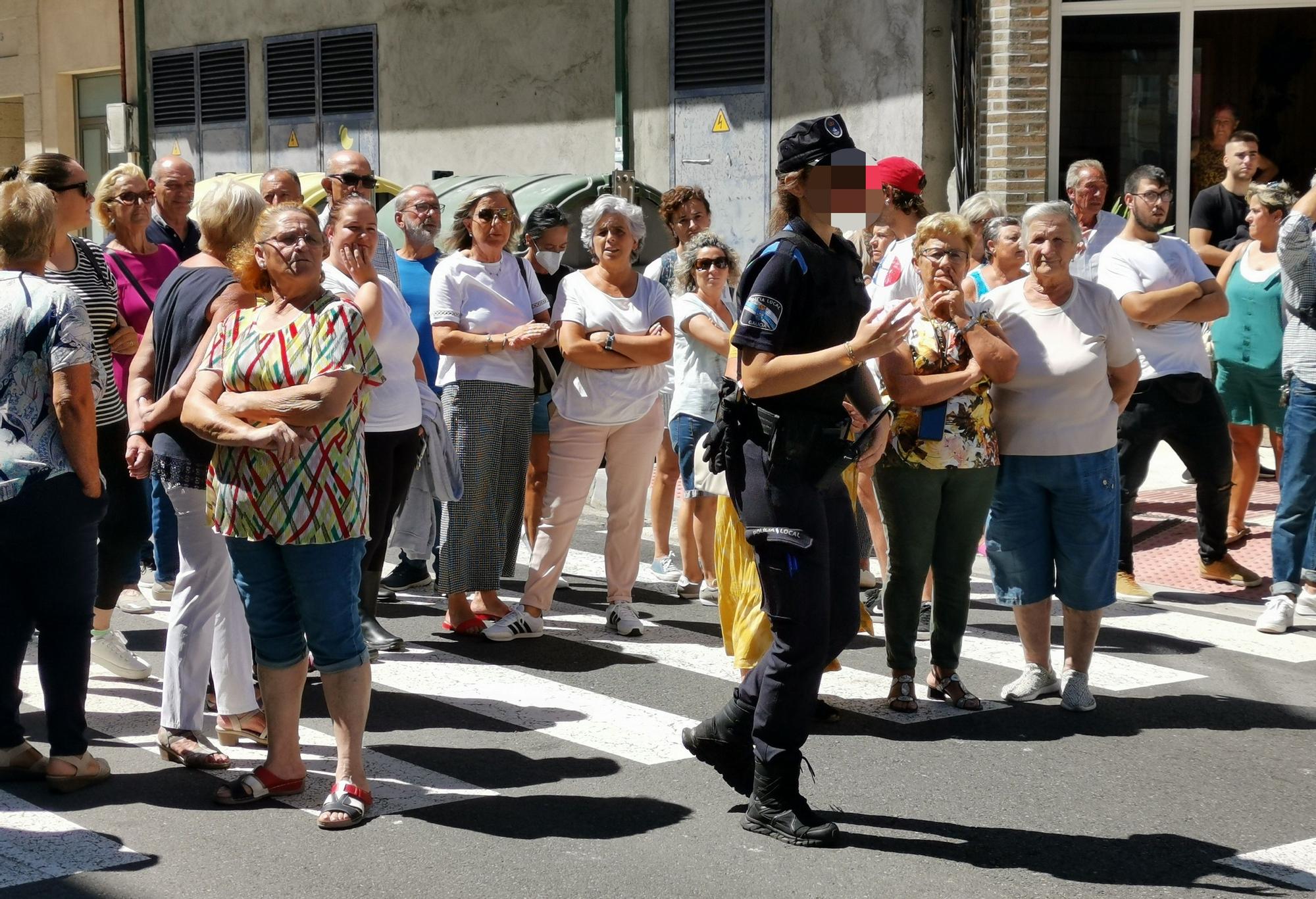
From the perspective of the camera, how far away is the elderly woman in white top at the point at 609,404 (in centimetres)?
764

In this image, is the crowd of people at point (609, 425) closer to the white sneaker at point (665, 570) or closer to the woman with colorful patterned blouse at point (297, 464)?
the woman with colorful patterned blouse at point (297, 464)

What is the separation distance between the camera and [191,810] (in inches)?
208

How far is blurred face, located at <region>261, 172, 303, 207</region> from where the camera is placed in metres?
7.50

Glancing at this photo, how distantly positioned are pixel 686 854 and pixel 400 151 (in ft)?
50.2

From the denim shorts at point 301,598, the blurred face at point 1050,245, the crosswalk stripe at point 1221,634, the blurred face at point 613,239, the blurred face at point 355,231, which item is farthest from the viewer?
the blurred face at point 613,239

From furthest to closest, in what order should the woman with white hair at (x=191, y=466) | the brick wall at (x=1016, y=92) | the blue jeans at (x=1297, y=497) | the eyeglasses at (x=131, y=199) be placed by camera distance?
the brick wall at (x=1016, y=92) → the blue jeans at (x=1297, y=497) → the eyeglasses at (x=131, y=199) → the woman with white hair at (x=191, y=466)

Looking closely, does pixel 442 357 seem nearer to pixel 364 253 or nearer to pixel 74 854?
pixel 364 253

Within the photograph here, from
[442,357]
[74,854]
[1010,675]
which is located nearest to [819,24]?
[442,357]

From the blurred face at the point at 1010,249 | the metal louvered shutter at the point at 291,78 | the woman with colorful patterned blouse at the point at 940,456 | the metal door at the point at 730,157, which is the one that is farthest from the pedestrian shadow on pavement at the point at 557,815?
the metal louvered shutter at the point at 291,78

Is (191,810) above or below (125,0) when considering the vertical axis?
below

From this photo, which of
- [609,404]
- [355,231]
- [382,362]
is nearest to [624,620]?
[609,404]

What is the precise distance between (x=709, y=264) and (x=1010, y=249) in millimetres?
1751

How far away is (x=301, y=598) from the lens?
511cm

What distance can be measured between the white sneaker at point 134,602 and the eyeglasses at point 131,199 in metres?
2.00
